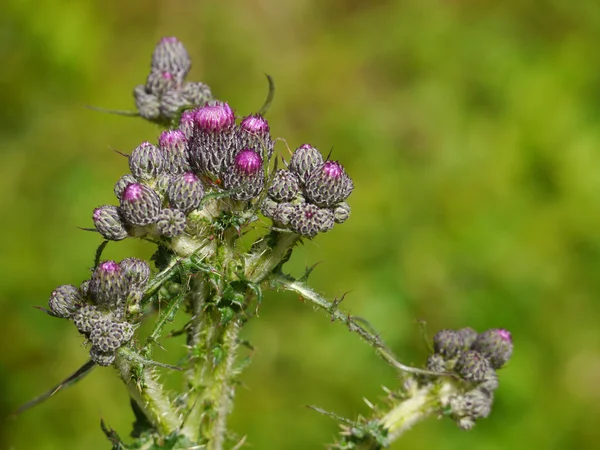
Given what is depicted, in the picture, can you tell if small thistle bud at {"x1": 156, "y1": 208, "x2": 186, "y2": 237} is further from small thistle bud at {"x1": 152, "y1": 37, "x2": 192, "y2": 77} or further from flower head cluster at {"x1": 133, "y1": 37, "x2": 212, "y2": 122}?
small thistle bud at {"x1": 152, "y1": 37, "x2": 192, "y2": 77}

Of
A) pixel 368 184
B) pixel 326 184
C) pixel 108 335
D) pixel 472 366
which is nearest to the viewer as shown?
pixel 108 335

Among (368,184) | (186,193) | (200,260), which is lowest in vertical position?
(200,260)

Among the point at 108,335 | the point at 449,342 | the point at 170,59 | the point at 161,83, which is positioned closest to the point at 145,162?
the point at 108,335

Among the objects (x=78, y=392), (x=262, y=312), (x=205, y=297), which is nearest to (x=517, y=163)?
(x=262, y=312)

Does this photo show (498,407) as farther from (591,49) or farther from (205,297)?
(591,49)

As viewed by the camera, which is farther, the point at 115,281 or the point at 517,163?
the point at 517,163

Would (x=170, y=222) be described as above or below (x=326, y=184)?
below

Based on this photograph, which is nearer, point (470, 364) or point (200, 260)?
point (200, 260)

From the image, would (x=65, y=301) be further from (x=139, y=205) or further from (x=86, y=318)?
(x=139, y=205)
